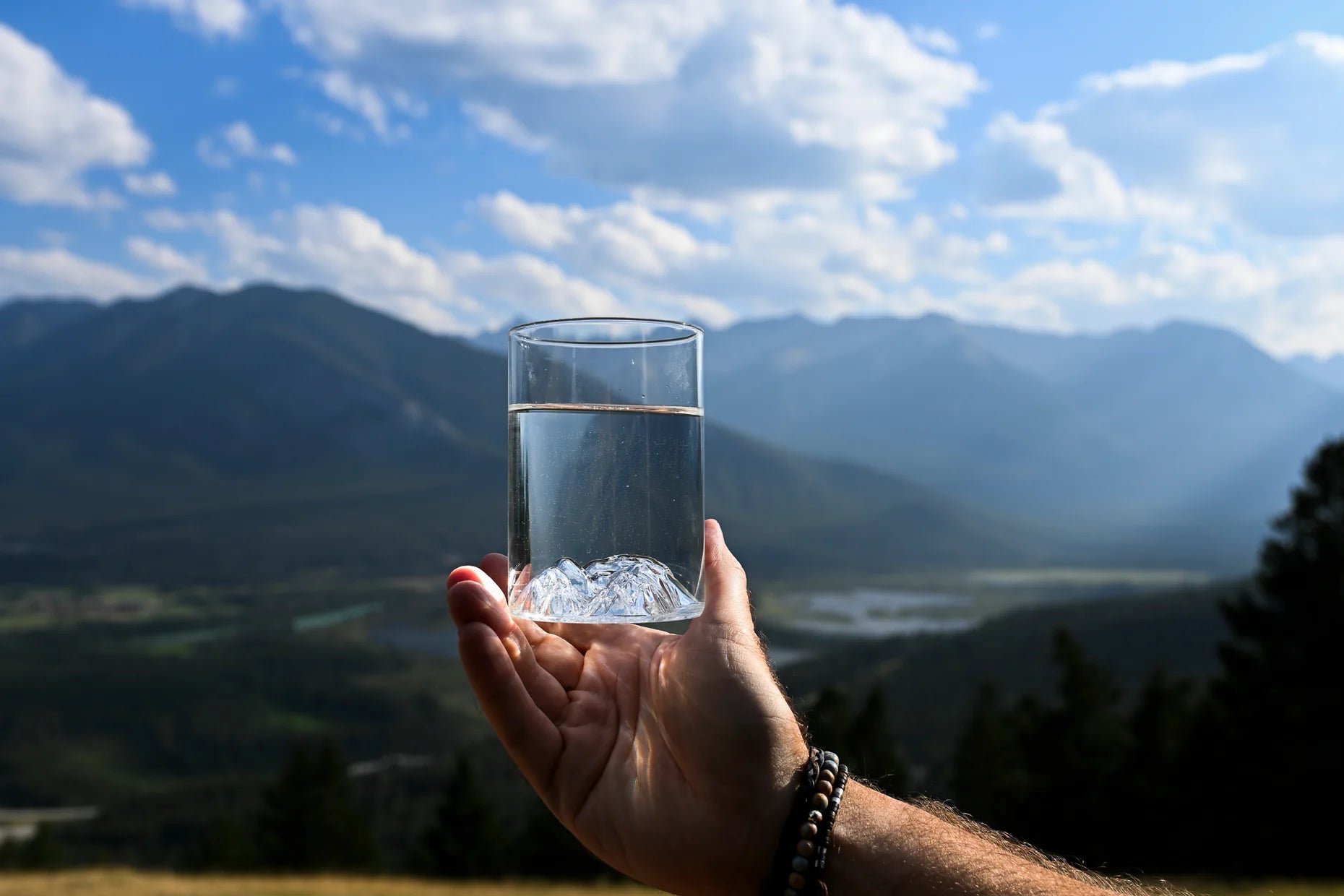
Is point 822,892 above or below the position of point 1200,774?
above

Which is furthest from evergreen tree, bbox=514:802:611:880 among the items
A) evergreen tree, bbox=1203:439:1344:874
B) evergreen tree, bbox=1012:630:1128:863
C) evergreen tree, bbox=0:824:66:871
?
evergreen tree, bbox=0:824:66:871

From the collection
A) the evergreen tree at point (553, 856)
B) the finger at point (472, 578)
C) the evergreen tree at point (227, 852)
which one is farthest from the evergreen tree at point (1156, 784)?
the evergreen tree at point (227, 852)

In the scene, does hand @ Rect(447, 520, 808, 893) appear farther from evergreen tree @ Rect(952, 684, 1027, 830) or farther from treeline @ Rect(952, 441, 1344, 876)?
evergreen tree @ Rect(952, 684, 1027, 830)

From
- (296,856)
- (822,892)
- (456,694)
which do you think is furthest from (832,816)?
(456,694)

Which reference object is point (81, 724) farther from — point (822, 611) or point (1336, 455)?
point (1336, 455)

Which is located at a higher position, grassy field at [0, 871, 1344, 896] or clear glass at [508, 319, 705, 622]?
clear glass at [508, 319, 705, 622]

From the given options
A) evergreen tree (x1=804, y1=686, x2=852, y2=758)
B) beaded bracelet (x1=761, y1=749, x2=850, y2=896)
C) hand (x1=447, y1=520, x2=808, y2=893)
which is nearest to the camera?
beaded bracelet (x1=761, y1=749, x2=850, y2=896)

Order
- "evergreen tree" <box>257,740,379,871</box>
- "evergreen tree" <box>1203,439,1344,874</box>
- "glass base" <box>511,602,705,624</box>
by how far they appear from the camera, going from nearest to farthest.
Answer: "glass base" <box>511,602,705,624</box> → "evergreen tree" <box>1203,439,1344,874</box> → "evergreen tree" <box>257,740,379,871</box>
